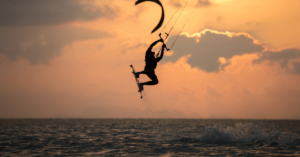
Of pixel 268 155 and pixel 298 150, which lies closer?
pixel 268 155

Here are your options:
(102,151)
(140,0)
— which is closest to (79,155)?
(102,151)

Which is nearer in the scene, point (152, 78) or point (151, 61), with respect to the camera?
point (151, 61)

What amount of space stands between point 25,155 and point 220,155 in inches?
499

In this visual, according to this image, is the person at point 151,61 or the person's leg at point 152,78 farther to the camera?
the person's leg at point 152,78

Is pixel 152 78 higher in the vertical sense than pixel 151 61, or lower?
lower

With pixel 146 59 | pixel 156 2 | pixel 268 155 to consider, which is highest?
pixel 156 2

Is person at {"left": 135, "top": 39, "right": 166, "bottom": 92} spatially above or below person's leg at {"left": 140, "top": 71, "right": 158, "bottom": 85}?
above

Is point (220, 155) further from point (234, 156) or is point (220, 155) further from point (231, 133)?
point (231, 133)

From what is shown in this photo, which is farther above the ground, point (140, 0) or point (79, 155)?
point (140, 0)

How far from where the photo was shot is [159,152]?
798 inches

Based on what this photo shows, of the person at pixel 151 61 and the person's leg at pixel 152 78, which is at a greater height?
the person at pixel 151 61

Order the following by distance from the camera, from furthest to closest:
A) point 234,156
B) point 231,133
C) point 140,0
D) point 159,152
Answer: point 231,133 → point 159,152 → point 234,156 → point 140,0

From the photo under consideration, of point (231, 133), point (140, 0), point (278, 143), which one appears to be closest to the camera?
point (140, 0)

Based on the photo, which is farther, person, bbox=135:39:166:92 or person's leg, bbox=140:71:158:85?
person's leg, bbox=140:71:158:85
